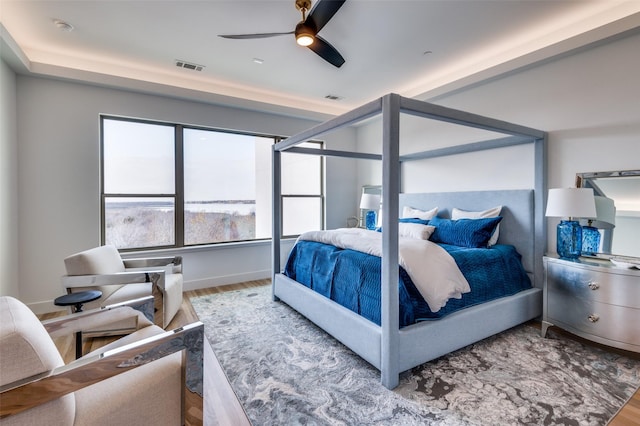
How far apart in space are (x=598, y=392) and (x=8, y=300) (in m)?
3.33

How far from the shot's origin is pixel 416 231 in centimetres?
339

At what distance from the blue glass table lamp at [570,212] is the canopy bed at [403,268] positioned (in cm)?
35

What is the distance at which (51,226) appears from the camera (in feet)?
11.0

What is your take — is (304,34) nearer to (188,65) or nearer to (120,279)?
(188,65)

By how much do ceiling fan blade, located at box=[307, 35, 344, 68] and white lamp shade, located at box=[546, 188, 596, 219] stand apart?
230 centimetres

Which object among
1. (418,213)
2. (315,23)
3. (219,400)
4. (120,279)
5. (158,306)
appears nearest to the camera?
(219,400)

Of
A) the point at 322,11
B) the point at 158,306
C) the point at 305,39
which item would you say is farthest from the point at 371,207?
the point at 158,306

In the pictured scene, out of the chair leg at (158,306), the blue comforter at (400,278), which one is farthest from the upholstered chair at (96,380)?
the blue comforter at (400,278)

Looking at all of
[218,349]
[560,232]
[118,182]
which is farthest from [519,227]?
[118,182]

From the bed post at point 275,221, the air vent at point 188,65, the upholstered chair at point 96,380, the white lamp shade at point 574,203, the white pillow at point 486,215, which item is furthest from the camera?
the bed post at point 275,221

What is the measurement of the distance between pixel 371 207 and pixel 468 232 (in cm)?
187

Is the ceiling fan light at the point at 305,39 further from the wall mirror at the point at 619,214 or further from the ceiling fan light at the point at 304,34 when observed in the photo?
the wall mirror at the point at 619,214

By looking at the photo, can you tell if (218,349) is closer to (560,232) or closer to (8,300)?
(8,300)

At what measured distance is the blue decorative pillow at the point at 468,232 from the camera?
306cm
